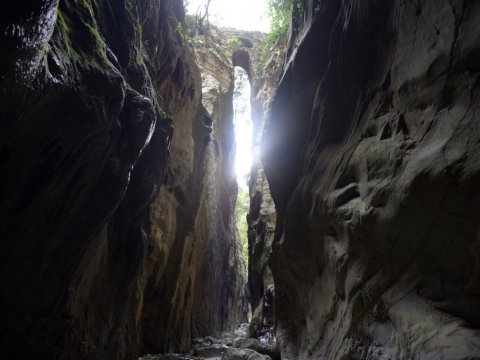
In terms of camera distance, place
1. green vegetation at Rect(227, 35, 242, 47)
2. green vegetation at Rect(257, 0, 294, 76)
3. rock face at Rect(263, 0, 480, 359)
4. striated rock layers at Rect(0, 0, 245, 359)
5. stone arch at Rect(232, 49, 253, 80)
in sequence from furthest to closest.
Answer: stone arch at Rect(232, 49, 253, 80), green vegetation at Rect(227, 35, 242, 47), green vegetation at Rect(257, 0, 294, 76), striated rock layers at Rect(0, 0, 245, 359), rock face at Rect(263, 0, 480, 359)

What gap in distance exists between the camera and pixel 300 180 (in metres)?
9.23

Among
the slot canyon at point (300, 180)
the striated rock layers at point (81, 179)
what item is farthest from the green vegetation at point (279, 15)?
the striated rock layers at point (81, 179)

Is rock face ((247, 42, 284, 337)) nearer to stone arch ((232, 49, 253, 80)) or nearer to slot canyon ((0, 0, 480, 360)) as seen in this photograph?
slot canyon ((0, 0, 480, 360))

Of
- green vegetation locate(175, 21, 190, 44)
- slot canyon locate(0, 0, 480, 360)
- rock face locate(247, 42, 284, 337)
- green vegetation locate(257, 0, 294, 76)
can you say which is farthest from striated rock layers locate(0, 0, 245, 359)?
rock face locate(247, 42, 284, 337)

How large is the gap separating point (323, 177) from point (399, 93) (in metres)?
2.69

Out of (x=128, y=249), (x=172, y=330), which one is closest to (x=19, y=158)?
(x=128, y=249)

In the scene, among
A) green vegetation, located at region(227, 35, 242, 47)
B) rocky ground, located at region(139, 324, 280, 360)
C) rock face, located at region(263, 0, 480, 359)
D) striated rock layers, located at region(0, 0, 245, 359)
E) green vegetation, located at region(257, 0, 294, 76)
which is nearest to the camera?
rock face, located at region(263, 0, 480, 359)

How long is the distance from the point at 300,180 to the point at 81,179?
203 inches

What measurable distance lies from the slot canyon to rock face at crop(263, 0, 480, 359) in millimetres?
24

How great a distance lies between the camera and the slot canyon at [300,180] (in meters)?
3.97

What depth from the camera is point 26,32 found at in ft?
12.1

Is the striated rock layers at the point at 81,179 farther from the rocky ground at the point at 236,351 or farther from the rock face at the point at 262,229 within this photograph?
the rock face at the point at 262,229

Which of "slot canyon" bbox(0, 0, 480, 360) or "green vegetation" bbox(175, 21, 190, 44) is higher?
Answer: "green vegetation" bbox(175, 21, 190, 44)

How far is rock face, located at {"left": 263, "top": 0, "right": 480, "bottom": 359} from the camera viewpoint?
3.88 m
